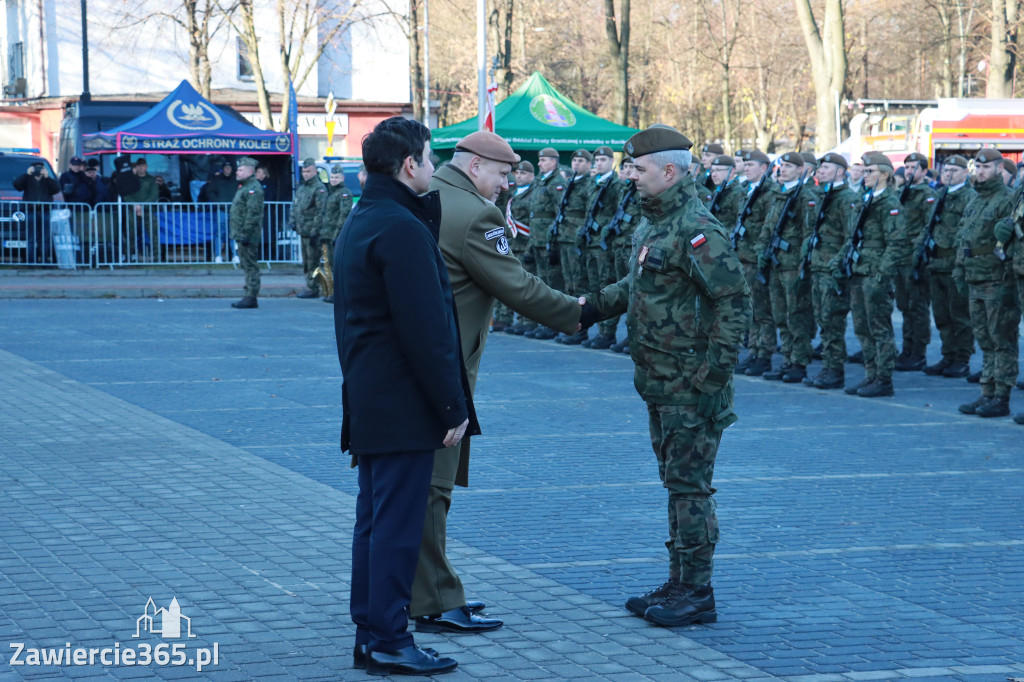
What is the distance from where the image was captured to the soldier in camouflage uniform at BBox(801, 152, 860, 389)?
12406mm

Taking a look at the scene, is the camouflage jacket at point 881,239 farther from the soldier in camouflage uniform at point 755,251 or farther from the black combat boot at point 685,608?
the black combat boot at point 685,608

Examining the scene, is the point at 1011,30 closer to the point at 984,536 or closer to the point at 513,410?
the point at 513,410

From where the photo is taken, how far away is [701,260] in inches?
210

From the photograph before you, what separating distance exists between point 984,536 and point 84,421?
6.39m

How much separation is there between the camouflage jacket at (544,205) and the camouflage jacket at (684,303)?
36.5ft

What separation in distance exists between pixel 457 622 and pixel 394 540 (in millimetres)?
698

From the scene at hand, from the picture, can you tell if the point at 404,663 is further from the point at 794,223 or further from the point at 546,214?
the point at 546,214

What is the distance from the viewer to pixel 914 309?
14102 millimetres

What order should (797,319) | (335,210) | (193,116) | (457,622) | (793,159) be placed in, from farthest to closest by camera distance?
(193,116) < (335,210) < (793,159) < (797,319) < (457,622)

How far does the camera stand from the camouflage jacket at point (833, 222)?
492 inches

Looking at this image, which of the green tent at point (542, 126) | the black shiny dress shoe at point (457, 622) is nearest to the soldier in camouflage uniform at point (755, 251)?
the black shiny dress shoe at point (457, 622)

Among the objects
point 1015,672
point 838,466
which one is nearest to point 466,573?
point 1015,672

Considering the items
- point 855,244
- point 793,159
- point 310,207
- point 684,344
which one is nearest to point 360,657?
point 684,344

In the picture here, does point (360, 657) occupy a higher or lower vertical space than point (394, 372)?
lower
